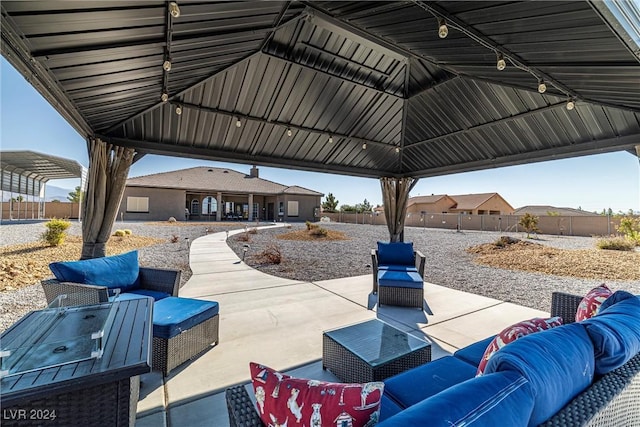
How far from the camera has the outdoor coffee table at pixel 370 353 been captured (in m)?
2.06

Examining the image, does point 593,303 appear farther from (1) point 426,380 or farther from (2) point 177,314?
(2) point 177,314

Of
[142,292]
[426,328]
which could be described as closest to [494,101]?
[426,328]

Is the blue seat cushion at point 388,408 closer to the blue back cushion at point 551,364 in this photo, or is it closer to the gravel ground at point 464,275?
the blue back cushion at point 551,364

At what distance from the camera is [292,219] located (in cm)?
2544

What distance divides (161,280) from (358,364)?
2.53m

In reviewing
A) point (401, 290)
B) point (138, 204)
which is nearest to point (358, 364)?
point (401, 290)

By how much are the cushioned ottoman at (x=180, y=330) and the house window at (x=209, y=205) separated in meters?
22.9

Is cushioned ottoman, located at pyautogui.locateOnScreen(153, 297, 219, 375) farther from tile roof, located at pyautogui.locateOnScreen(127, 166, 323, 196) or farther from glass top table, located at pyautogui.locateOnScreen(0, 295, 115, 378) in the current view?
tile roof, located at pyautogui.locateOnScreen(127, 166, 323, 196)

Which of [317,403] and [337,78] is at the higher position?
[337,78]

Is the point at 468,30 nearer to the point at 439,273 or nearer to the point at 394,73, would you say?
the point at 394,73

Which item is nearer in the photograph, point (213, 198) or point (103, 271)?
point (103, 271)

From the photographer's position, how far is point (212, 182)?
75.7 feet

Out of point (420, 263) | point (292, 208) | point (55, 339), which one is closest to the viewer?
point (55, 339)

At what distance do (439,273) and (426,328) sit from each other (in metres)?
3.88
